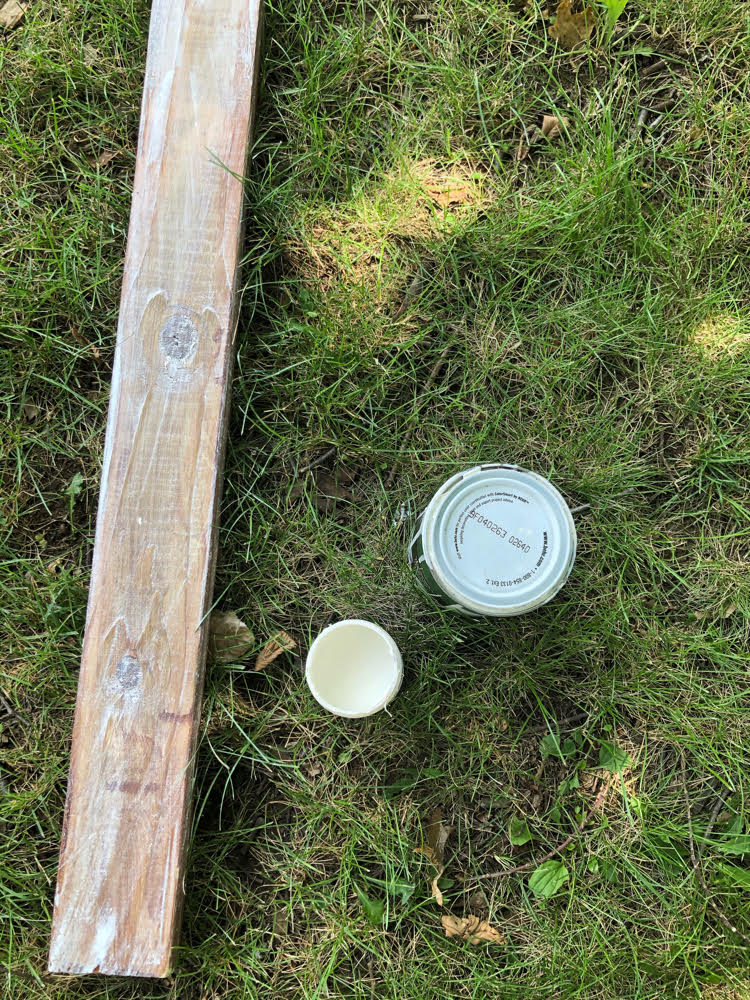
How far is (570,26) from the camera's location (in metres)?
2.41

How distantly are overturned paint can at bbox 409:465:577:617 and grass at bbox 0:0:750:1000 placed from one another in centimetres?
32

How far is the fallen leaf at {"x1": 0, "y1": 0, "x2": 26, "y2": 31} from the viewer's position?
2447 mm

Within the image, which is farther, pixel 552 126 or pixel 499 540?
pixel 552 126

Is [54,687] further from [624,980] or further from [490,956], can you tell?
[624,980]

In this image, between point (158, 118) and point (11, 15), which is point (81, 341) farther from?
point (11, 15)

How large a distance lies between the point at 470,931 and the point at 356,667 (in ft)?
2.82

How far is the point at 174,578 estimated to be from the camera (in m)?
2.09

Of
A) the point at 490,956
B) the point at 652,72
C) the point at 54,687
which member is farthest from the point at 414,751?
the point at 652,72

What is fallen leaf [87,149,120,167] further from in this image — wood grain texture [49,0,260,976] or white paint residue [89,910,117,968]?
white paint residue [89,910,117,968]

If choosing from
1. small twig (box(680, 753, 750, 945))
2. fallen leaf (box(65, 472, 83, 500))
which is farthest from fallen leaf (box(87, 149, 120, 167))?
small twig (box(680, 753, 750, 945))

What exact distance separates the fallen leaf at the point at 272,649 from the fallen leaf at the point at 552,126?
1.86 meters

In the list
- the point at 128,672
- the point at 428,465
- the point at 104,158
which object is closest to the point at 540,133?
the point at 428,465

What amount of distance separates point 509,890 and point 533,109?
251 centimetres

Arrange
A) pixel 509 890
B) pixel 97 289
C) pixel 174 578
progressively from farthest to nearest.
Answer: pixel 97 289
pixel 509 890
pixel 174 578
